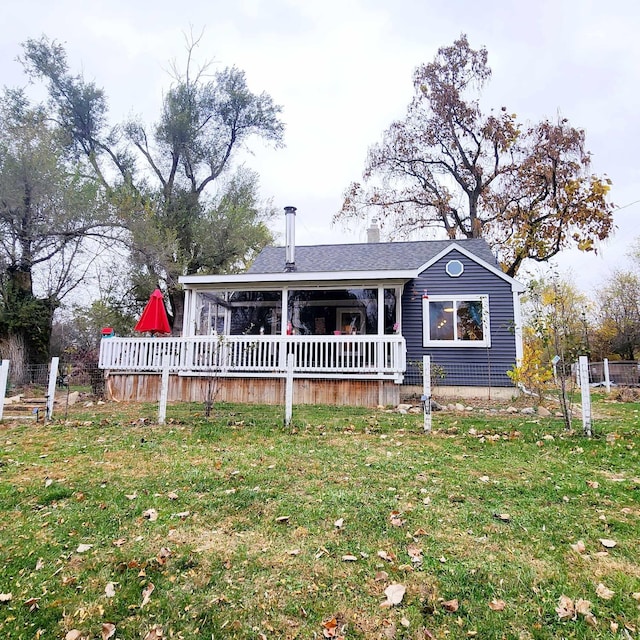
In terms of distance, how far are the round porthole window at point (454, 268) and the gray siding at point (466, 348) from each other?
10 cm

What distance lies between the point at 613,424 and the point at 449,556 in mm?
5803

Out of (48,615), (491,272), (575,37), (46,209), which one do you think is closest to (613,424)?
(491,272)

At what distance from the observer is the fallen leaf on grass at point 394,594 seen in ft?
7.20

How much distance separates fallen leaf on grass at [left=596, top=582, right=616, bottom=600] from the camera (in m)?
2.21

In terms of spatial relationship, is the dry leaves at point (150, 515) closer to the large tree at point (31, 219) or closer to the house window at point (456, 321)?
the house window at point (456, 321)

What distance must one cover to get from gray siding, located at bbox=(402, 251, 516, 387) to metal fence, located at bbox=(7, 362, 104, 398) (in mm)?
8275

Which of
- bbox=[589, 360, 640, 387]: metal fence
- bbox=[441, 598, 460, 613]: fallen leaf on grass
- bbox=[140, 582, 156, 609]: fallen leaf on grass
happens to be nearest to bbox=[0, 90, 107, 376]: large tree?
bbox=[140, 582, 156, 609]: fallen leaf on grass

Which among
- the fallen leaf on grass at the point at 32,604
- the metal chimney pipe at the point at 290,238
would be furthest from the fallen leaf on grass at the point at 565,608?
the metal chimney pipe at the point at 290,238

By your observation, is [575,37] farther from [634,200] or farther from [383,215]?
[383,215]

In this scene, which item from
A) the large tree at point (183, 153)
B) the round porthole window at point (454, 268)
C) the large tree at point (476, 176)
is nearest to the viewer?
the round porthole window at point (454, 268)

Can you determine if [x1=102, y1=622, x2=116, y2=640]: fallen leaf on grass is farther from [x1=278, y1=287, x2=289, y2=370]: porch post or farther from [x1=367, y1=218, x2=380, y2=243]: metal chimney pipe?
[x1=367, y1=218, x2=380, y2=243]: metal chimney pipe

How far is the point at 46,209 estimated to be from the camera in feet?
40.0

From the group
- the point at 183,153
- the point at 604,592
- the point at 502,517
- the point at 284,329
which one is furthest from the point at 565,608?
the point at 183,153

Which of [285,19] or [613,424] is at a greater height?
[285,19]
